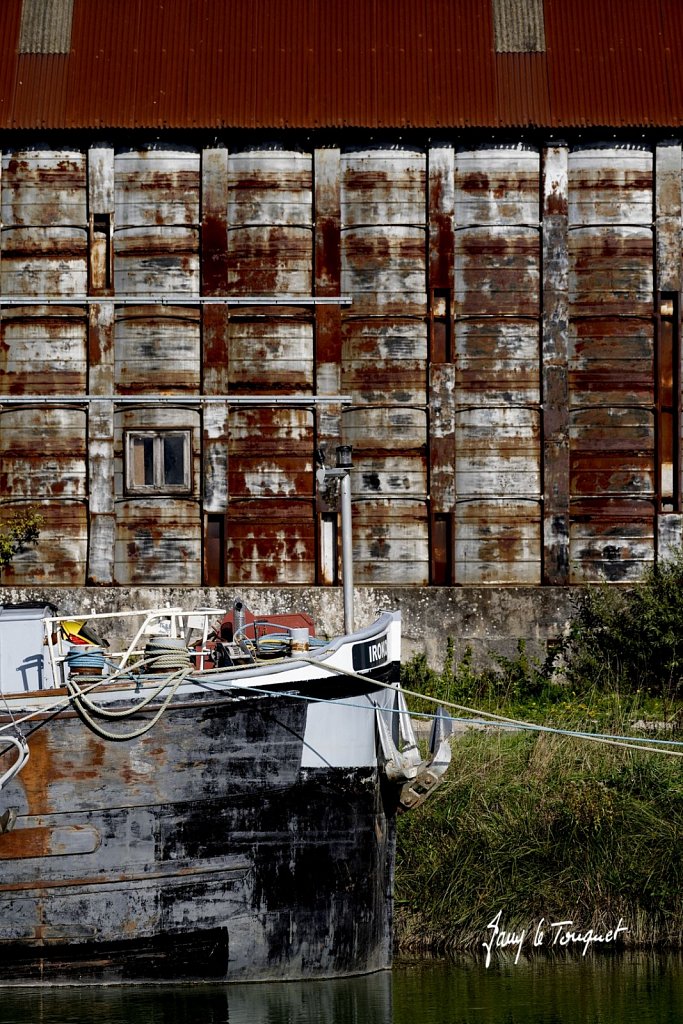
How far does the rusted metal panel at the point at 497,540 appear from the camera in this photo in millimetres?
26625

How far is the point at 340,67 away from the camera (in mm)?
27250

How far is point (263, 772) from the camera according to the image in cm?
1502

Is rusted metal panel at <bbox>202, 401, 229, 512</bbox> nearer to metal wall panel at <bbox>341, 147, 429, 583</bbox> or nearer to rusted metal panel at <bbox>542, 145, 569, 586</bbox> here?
metal wall panel at <bbox>341, 147, 429, 583</bbox>

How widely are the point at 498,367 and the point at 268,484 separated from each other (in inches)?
190

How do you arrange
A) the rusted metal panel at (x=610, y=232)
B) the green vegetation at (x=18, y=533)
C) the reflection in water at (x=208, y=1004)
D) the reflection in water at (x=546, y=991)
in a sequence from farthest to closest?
the rusted metal panel at (x=610, y=232), the green vegetation at (x=18, y=533), the reflection in water at (x=546, y=991), the reflection in water at (x=208, y=1004)

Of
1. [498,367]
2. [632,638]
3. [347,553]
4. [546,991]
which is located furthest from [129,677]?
[498,367]

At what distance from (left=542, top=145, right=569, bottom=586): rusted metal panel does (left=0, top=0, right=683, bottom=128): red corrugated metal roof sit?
2078mm

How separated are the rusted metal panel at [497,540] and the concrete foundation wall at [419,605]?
20.0 inches

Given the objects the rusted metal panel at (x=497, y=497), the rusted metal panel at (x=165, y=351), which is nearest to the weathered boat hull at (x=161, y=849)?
the rusted metal panel at (x=497, y=497)

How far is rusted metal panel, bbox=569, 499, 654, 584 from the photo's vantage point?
26766 millimetres

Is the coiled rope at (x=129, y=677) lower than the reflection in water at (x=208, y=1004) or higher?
higher

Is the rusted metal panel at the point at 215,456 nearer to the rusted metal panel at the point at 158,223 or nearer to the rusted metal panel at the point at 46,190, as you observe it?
the rusted metal panel at the point at 158,223

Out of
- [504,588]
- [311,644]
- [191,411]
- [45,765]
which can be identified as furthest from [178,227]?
[45,765]

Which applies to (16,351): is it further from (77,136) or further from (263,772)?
(263,772)
